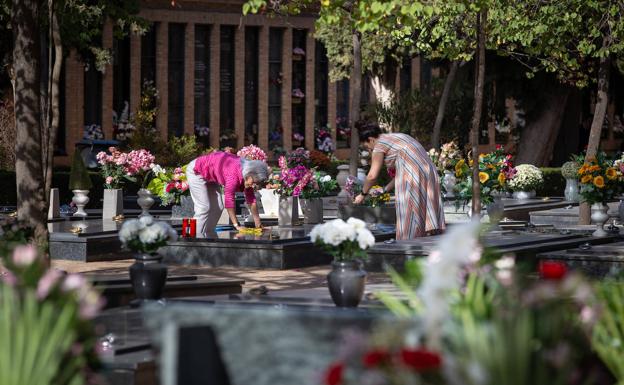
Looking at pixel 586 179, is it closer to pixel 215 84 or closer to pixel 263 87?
pixel 215 84

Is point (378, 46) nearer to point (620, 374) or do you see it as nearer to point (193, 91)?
point (193, 91)

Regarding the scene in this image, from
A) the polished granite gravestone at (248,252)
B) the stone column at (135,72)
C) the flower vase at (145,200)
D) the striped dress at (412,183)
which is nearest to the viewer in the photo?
the striped dress at (412,183)

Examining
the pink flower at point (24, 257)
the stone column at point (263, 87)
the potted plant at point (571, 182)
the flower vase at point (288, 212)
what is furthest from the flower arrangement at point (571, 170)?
the pink flower at point (24, 257)

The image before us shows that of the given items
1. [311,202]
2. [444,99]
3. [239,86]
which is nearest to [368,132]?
[311,202]

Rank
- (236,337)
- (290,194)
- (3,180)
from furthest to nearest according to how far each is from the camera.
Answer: (3,180) < (290,194) < (236,337)

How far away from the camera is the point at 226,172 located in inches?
673

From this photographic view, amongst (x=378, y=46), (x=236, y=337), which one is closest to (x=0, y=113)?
(x=378, y=46)

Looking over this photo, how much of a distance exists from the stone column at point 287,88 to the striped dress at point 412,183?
1258 inches

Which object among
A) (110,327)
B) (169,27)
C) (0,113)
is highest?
(169,27)

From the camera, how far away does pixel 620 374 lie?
6.31 metres

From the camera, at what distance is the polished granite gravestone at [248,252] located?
1727 centimetres

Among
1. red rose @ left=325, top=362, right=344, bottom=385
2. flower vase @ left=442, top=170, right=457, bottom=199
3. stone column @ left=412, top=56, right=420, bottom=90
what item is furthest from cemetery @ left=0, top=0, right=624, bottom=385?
stone column @ left=412, top=56, right=420, bottom=90

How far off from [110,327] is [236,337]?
415 centimetres

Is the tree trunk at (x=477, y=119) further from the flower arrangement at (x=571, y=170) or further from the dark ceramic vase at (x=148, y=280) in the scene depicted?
the flower arrangement at (x=571, y=170)
